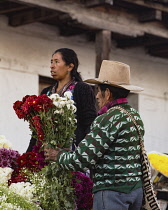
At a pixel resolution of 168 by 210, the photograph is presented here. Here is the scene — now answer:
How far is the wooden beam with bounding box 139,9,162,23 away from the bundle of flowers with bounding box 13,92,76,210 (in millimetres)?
5546

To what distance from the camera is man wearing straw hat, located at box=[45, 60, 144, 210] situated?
4.06 metres

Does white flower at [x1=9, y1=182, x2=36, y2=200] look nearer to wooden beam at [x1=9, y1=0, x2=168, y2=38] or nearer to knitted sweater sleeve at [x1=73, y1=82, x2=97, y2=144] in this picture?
knitted sweater sleeve at [x1=73, y1=82, x2=97, y2=144]

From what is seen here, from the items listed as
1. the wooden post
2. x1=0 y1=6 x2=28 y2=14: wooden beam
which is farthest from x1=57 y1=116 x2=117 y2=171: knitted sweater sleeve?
x1=0 y1=6 x2=28 y2=14: wooden beam

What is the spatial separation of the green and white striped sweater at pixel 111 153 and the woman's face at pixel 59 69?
Answer: 1459mm

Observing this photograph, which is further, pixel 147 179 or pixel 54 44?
pixel 54 44

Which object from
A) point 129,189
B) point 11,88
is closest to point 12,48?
Result: point 11,88

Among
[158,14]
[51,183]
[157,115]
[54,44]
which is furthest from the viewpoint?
[157,115]

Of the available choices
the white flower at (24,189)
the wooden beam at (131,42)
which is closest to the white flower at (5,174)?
the white flower at (24,189)

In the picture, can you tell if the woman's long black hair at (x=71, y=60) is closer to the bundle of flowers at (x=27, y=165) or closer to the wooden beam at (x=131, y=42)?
the bundle of flowers at (x=27, y=165)

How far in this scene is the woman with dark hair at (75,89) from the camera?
5320mm

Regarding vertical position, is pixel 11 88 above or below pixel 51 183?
above

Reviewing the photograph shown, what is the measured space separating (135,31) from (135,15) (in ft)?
0.98

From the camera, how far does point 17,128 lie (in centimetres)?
1013

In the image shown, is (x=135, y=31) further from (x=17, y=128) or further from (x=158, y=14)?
(x=17, y=128)
